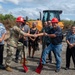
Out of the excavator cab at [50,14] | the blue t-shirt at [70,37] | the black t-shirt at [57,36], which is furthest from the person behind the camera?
the excavator cab at [50,14]

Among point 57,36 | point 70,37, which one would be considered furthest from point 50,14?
point 57,36

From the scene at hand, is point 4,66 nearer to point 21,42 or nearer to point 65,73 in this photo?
point 21,42

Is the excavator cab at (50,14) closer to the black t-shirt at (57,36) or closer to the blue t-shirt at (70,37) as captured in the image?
the blue t-shirt at (70,37)

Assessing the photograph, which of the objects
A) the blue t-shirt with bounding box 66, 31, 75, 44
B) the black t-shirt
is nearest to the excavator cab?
the blue t-shirt with bounding box 66, 31, 75, 44

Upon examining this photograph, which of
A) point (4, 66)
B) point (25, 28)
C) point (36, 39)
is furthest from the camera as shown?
point (36, 39)

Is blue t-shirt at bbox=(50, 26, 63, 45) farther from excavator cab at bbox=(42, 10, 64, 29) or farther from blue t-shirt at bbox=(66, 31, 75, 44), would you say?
excavator cab at bbox=(42, 10, 64, 29)

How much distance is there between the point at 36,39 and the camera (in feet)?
42.0

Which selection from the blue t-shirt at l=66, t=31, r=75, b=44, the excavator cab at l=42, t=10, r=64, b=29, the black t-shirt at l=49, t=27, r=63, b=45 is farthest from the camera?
the excavator cab at l=42, t=10, r=64, b=29

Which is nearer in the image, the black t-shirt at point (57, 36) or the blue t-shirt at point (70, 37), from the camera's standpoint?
the black t-shirt at point (57, 36)

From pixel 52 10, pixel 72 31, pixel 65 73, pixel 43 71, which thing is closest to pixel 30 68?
pixel 43 71

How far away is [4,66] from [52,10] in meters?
12.9

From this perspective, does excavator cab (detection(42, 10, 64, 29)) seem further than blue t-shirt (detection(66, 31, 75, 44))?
Yes

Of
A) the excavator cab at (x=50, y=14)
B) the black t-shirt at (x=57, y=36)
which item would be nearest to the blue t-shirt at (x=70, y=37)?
the black t-shirt at (x=57, y=36)

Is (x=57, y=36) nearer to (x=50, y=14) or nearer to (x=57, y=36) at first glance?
(x=57, y=36)
